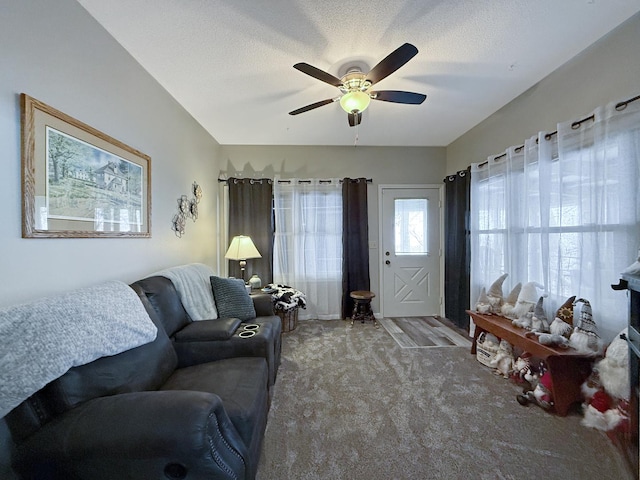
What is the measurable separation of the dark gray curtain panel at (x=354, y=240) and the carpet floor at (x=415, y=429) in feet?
4.78

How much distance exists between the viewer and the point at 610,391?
1.59 metres

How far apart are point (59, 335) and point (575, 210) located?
3.13 meters

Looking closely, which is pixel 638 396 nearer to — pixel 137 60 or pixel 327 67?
pixel 327 67

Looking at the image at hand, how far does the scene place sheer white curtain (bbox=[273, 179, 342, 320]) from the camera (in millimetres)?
3824

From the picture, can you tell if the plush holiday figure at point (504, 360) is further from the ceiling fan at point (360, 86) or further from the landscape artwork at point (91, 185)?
the landscape artwork at point (91, 185)

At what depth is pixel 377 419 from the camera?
68.5 inches

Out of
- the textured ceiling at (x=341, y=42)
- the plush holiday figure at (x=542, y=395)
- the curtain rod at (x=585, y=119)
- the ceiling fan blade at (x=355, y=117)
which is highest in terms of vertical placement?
the textured ceiling at (x=341, y=42)

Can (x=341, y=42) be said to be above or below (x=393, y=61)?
above

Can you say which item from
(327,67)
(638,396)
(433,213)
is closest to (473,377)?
(638,396)

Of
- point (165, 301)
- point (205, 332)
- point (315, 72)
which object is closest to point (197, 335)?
point (205, 332)

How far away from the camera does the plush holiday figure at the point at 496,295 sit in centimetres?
257

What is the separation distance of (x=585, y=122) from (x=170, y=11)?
9.38ft

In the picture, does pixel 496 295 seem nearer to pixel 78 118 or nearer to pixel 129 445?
pixel 129 445

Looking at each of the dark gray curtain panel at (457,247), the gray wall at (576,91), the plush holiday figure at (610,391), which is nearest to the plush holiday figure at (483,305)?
the dark gray curtain panel at (457,247)
